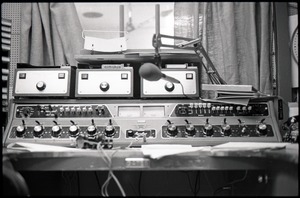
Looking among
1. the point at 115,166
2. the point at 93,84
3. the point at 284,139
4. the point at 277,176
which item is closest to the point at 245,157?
the point at 277,176

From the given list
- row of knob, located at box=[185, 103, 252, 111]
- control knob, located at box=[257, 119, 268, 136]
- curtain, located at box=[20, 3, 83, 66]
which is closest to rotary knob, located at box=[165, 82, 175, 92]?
row of knob, located at box=[185, 103, 252, 111]

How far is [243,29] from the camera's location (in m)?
2.38

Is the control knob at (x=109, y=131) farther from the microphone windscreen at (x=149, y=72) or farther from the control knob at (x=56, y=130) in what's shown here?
the microphone windscreen at (x=149, y=72)

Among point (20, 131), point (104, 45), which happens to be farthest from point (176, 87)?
point (20, 131)

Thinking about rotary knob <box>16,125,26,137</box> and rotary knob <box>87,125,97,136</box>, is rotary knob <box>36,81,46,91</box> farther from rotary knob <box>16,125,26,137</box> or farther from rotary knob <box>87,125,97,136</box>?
rotary knob <box>87,125,97,136</box>

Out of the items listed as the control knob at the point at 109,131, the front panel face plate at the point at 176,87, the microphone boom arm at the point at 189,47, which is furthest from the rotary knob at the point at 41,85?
the microphone boom arm at the point at 189,47

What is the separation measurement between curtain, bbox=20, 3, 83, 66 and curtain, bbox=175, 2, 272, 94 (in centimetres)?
73

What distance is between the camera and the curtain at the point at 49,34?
235 cm

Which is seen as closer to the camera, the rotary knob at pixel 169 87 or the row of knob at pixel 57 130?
the row of knob at pixel 57 130

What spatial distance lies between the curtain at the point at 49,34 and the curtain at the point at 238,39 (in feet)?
2.41

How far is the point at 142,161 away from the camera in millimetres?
1280

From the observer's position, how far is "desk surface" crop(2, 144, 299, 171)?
4.18 feet

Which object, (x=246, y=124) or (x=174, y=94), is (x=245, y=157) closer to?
(x=246, y=124)

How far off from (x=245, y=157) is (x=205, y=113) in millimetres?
589
